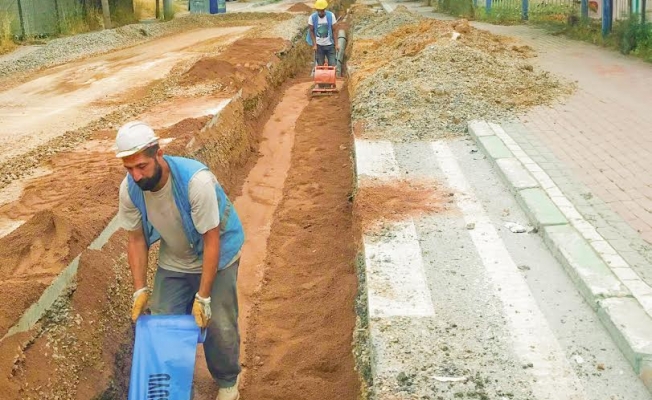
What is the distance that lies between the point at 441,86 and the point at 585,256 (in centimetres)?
610

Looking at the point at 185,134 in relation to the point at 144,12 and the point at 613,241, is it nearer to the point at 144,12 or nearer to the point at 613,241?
the point at 613,241

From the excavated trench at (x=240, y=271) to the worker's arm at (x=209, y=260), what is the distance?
3.96 ft

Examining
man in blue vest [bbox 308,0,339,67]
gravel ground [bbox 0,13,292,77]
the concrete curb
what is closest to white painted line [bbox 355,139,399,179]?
the concrete curb

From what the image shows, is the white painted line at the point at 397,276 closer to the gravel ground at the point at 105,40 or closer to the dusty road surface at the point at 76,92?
the dusty road surface at the point at 76,92

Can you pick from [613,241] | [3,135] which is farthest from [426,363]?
[3,135]

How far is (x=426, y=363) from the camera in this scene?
14.1 ft

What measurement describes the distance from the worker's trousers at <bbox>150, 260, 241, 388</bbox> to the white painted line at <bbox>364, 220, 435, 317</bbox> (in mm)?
946

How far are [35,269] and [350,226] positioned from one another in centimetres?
340

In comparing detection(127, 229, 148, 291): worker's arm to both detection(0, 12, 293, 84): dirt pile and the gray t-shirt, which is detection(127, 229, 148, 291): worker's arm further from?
detection(0, 12, 293, 84): dirt pile

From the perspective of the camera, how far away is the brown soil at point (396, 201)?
653 cm

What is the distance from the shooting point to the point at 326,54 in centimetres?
1558

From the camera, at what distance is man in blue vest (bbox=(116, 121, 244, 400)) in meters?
4.15

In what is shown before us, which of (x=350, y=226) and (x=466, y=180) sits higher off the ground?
(x=466, y=180)

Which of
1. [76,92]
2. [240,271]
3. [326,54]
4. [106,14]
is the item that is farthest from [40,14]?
[240,271]
